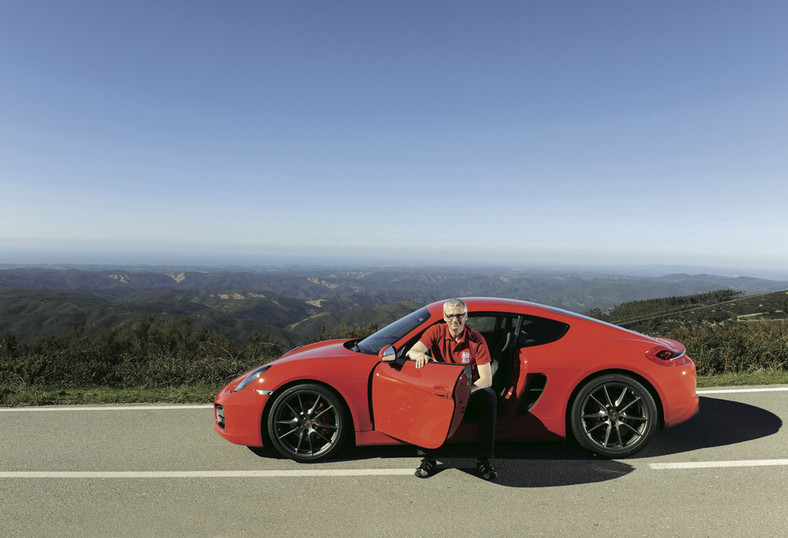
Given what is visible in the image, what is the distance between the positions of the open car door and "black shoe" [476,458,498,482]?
1.67 ft

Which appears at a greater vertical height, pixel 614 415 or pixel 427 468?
pixel 614 415

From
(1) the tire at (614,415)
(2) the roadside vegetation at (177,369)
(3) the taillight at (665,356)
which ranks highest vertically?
(3) the taillight at (665,356)

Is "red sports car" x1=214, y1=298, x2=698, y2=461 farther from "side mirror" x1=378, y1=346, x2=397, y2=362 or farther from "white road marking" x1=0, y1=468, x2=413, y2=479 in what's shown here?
"white road marking" x1=0, y1=468, x2=413, y2=479

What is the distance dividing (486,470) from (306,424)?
1.60 metres

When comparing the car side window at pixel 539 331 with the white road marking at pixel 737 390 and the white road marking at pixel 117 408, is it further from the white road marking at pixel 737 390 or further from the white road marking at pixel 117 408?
the white road marking at pixel 117 408

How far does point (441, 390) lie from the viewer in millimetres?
3195

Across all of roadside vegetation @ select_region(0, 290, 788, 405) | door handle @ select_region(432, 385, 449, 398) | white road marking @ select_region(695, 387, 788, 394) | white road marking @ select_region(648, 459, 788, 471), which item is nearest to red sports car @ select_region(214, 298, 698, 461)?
white road marking @ select_region(648, 459, 788, 471)

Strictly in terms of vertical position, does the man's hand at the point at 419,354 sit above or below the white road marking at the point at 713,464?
above

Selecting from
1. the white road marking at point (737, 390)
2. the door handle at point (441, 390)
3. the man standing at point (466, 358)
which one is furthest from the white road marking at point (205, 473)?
the white road marking at point (737, 390)

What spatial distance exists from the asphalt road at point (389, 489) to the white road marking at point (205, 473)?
17 millimetres

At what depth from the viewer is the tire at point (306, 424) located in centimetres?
374

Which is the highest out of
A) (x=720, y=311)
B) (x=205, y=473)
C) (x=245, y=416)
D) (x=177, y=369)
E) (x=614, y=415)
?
(x=614, y=415)

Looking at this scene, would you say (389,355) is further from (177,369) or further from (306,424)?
(177,369)

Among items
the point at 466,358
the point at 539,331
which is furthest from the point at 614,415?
the point at 466,358
